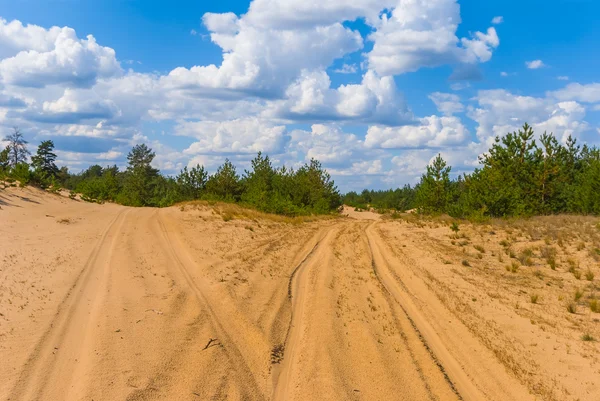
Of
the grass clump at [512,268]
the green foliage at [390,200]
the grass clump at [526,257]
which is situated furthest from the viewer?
the green foliage at [390,200]

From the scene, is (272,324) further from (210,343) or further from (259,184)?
(259,184)

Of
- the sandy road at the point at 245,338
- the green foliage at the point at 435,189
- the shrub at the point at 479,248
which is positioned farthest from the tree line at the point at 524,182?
the sandy road at the point at 245,338

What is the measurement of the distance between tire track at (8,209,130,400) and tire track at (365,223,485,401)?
578cm

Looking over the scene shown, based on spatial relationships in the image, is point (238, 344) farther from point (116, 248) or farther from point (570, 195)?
point (570, 195)

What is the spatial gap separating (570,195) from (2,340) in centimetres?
4335

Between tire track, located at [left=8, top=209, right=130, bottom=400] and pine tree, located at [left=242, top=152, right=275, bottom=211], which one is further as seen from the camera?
pine tree, located at [left=242, top=152, right=275, bottom=211]

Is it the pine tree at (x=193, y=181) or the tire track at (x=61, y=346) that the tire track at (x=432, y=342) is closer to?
the tire track at (x=61, y=346)

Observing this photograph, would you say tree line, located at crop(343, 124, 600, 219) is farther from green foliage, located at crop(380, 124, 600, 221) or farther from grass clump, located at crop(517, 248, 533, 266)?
grass clump, located at crop(517, 248, 533, 266)

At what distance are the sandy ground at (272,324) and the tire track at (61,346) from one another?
0.09 feet

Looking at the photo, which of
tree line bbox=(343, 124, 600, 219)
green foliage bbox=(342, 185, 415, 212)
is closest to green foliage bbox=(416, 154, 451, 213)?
tree line bbox=(343, 124, 600, 219)

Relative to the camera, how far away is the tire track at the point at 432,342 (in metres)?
7.31

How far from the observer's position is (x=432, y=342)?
9188 millimetres

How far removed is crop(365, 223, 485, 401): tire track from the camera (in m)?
7.31

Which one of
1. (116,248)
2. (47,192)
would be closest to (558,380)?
(116,248)
